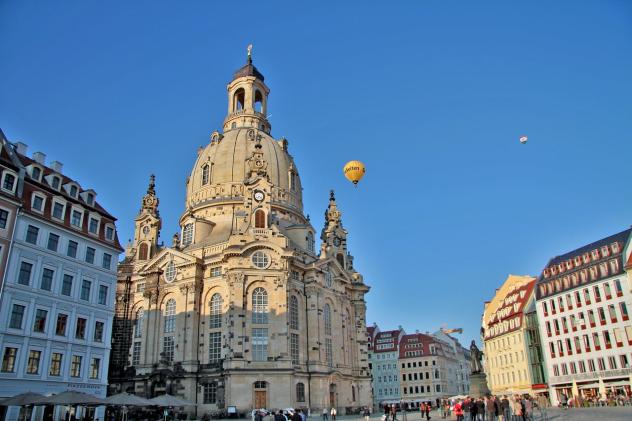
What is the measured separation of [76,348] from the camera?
126 feet

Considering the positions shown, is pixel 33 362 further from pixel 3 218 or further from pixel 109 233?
pixel 109 233

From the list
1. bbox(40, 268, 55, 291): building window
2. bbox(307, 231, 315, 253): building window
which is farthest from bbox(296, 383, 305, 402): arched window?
bbox(40, 268, 55, 291): building window

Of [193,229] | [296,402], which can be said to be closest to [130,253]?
[193,229]

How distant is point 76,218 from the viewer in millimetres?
40344

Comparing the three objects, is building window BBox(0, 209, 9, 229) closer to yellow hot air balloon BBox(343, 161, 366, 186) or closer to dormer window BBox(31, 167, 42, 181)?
dormer window BBox(31, 167, 42, 181)

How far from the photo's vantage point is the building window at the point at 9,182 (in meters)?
35.0

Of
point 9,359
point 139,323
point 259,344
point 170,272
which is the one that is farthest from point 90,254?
point 139,323

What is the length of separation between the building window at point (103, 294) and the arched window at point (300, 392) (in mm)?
26646

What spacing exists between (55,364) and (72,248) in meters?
8.24

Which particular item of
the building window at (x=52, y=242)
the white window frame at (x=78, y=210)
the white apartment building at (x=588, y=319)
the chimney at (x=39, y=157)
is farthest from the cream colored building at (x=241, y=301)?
the white apartment building at (x=588, y=319)

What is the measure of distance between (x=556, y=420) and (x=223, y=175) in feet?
176

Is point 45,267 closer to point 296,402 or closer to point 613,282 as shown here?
point 296,402

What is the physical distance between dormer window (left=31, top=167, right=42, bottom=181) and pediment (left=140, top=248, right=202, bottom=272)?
90.7 feet

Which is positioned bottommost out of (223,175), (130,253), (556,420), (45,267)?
(556,420)
